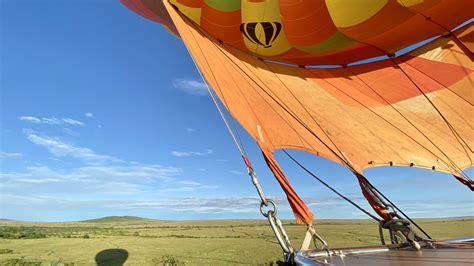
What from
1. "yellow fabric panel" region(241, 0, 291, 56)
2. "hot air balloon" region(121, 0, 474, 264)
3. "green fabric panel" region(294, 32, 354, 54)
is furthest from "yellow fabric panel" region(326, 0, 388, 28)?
"yellow fabric panel" region(241, 0, 291, 56)

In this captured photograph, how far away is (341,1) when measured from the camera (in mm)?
5691

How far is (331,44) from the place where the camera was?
6.67m

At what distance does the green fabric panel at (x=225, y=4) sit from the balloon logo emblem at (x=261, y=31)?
370 mm

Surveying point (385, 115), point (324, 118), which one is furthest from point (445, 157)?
point (324, 118)

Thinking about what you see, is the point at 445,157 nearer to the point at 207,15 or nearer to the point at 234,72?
the point at 234,72

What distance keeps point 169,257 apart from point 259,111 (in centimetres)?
3017

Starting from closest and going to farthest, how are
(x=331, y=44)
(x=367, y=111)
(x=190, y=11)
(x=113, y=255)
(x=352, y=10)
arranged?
(x=352, y=10)
(x=190, y=11)
(x=331, y=44)
(x=367, y=111)
(x=113, y=255)

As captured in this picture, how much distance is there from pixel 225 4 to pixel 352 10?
2.37 meters

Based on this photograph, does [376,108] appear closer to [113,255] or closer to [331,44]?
[331,44]

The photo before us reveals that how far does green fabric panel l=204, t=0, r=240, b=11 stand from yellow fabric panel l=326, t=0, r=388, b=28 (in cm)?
170

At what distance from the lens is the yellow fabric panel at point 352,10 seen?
224 inches

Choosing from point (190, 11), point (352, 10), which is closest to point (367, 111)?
point (352, 10)

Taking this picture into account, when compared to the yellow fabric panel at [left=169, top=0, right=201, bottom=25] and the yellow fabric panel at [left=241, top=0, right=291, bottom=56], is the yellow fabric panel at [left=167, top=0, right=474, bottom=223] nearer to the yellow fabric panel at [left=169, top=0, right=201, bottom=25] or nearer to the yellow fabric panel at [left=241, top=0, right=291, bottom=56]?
the yellow fabric panel at [left=169, top=0, right=201, bottom=25]

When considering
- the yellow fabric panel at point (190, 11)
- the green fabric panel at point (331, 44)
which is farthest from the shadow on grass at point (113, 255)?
the green fabric panel at point (331, 44)
